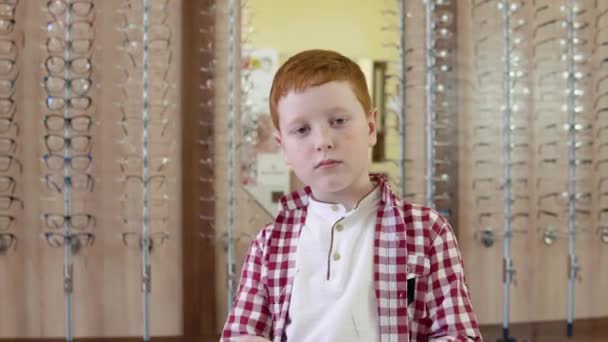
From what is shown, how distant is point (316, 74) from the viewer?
2.54ft

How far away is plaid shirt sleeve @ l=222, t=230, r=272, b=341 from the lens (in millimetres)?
828

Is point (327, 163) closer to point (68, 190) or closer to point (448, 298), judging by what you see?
point (448, 298)

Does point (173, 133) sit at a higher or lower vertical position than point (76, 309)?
higher

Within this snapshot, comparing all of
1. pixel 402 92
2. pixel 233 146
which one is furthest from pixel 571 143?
pixel 233 146

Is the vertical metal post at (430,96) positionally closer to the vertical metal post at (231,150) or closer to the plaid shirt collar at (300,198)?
the vertical metal post at (231,150)

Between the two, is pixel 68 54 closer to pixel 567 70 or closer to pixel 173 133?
pixel 173 133

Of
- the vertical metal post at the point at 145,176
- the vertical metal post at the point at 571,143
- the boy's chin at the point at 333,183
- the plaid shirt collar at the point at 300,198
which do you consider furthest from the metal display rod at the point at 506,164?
the boy's chin at the point at 333,183

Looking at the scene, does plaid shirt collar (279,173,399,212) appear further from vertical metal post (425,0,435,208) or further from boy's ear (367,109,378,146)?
vertical metal post (425,0,435,208)

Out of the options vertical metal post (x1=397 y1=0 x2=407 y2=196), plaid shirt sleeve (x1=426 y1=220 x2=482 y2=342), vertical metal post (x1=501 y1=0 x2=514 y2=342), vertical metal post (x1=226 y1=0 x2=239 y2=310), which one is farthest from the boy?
vertical metal post (x1=501 y1=0 x2=514 y2=342)

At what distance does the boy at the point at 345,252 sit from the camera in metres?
0.75

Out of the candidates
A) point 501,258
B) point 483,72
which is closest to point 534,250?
point 501,258

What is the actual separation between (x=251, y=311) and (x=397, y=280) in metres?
0.25

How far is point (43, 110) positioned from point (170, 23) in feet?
2.60

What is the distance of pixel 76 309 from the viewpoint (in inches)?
105
